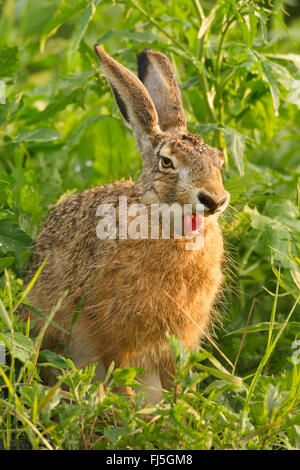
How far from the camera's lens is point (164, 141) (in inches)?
135

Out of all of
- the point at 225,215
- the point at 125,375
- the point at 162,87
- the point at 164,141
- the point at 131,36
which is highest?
the point at 131,36

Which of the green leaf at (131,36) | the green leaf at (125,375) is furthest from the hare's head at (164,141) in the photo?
the green leaf at (125,375)

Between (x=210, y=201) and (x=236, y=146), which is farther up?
(x=236, y=146)

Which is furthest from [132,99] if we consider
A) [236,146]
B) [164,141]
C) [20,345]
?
[20,345]

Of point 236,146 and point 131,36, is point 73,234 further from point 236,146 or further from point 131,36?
point 131,36

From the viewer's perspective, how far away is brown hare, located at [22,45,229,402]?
3229mm

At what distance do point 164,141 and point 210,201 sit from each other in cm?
56

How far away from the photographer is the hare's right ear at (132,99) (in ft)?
11.2

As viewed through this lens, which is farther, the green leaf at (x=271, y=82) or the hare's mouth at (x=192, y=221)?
the green leaf at (x=271, y=82)

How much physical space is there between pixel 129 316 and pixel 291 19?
5.17 metres

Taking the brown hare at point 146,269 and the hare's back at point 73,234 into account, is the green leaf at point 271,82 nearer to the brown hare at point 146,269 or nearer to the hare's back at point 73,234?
the brown hare at point 146,269

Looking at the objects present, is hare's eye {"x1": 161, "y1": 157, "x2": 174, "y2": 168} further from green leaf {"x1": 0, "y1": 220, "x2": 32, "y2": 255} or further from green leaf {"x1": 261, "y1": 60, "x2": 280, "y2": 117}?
green leaf {"x1": 0, "y1": 220, "x2": 32, "y2": 255}

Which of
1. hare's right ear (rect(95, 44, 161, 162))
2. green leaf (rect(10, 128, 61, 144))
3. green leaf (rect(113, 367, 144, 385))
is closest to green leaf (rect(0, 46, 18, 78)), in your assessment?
green leaf (rect(10, 128, 61, 144))

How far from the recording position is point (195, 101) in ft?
14.6
